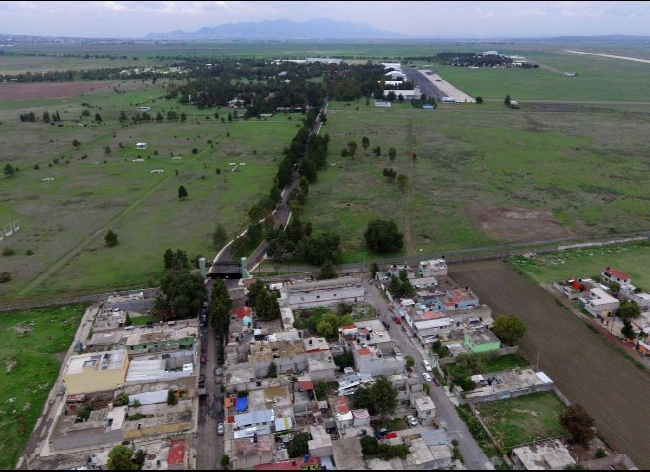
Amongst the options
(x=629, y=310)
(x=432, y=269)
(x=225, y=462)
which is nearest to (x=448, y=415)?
(x=225, y=462)

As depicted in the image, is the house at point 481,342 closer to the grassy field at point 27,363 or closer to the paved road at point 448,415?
the paved road at point 448,415

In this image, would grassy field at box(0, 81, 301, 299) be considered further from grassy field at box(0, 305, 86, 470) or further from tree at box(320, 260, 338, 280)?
tree at box(320, 260, 338, 280)

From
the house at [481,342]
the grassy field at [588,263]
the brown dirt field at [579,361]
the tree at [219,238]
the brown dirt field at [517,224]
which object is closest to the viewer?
the brown dirt field at [579,361]

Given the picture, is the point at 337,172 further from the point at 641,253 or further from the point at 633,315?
the point at 633,315

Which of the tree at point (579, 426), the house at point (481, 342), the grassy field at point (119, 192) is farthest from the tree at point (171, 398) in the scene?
the tree at point (579, 426)

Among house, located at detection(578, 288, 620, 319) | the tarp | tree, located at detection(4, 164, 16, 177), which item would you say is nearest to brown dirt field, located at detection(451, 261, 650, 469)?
house, located at detection(578, 288, 620, 319)

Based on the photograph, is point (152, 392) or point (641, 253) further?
point (641, 253)

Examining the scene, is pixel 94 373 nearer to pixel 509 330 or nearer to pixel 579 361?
pixel 509 330

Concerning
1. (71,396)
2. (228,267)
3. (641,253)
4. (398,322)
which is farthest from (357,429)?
(641,253)

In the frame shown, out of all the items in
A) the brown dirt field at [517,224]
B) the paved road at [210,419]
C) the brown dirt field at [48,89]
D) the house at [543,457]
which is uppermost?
the brown dirt field at [48,89]
